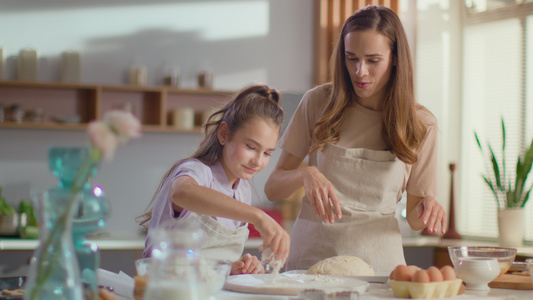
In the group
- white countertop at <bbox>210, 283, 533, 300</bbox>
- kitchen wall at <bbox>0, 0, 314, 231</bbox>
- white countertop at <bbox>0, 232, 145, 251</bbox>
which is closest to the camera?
white countertop at <bbox>210, 283, 533, 300</bbox>

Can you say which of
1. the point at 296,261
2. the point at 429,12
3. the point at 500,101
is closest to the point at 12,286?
the point at 296,261

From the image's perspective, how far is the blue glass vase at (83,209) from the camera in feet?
3.06

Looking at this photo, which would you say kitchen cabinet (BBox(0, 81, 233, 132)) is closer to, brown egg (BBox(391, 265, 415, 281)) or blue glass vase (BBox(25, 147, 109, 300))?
brown egg (BBox(391, 265, 415, 281))

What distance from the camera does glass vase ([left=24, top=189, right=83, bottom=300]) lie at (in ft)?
2.64

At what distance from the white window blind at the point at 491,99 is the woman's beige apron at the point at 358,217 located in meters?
2.32

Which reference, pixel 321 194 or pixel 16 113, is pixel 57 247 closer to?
pixel 321 194

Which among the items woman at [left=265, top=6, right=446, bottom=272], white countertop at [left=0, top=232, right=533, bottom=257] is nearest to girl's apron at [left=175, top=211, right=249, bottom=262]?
woman at [left=265, top=6, right=446, bottom=272]

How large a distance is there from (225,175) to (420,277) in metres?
0.73

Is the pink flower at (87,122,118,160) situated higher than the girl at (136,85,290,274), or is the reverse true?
the pink flower at (87,122,118,160)

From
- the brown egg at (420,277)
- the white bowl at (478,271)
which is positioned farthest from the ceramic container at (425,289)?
the white bowl at (478,271)

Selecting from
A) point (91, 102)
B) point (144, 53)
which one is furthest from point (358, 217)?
point (144, 53)

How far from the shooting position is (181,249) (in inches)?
31.6

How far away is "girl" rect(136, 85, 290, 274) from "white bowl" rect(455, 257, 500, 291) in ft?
1.53

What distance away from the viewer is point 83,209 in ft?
3.14
